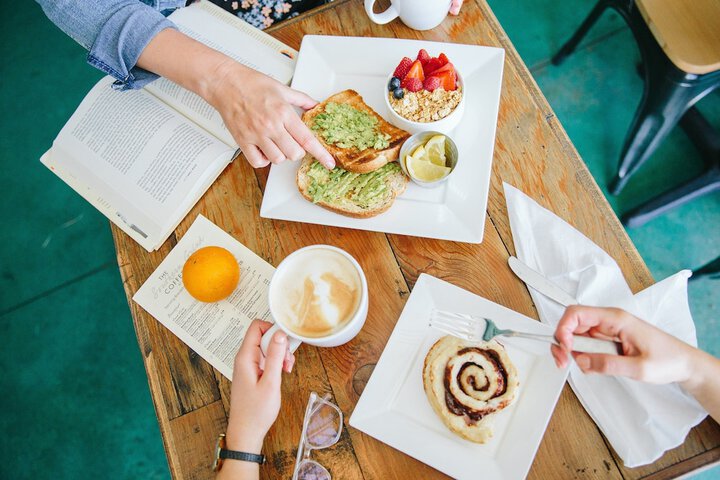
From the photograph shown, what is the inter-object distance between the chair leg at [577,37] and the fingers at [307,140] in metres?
1.45

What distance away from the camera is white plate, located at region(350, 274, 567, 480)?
1.00 m

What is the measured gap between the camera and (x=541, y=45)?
2311 millimetres

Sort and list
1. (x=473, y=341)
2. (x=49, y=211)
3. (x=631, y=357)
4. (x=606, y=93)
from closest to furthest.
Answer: (x=631, y=357) < (x=473, y=341) < (x=606, y=93) < (x=49, y=211)

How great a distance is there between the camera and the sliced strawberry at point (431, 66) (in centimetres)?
122

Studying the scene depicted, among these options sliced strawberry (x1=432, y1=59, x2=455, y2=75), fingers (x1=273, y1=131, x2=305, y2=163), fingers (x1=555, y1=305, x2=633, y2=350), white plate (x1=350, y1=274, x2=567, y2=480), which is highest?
sliced strawberry (x1=432, y1=59, x2=455, y2=75)

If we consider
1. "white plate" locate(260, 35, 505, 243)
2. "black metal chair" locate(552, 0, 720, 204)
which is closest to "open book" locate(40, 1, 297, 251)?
"white plate" locate(260, 35, 505, 243)

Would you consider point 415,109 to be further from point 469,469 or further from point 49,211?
point 49,211

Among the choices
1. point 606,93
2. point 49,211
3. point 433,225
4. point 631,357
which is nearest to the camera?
point 631,357

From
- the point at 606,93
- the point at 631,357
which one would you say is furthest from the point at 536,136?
the point at 606,93

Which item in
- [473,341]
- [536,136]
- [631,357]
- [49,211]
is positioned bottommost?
[49,211]

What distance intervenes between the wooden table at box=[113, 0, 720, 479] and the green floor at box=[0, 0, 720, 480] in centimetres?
105

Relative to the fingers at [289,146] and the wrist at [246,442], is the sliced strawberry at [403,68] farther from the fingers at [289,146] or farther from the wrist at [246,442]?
the wrist at [246,442]

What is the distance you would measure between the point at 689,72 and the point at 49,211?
9.04 ft

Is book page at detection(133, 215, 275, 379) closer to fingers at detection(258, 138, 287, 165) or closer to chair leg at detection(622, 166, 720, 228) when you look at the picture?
fingers at detection(258, 138, 287, 165)
